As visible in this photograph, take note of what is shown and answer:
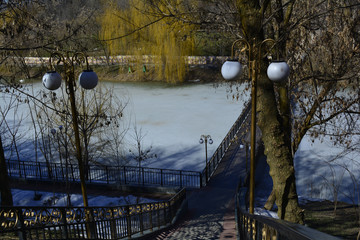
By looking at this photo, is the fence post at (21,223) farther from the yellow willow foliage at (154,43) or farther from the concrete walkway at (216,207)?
the yellow willow foliage at (154,43)

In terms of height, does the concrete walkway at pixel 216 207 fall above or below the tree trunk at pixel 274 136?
below

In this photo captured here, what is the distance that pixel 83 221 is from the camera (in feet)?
20.7

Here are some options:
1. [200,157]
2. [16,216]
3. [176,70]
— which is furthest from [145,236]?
[176,70]

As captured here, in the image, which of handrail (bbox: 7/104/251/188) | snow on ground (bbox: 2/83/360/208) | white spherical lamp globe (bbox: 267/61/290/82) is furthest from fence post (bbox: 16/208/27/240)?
handrail (bbox: 7/104/251/188)

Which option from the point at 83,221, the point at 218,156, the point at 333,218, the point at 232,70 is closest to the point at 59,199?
the point at 83,221

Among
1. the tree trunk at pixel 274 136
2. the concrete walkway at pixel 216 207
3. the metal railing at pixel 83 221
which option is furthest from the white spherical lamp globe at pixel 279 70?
the concrete walkway at pixel 216 207

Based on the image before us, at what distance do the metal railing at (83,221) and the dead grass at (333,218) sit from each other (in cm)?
421

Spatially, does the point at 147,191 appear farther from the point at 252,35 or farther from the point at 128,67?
the point at 128,67

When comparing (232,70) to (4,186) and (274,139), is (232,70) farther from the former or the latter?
(4,186)

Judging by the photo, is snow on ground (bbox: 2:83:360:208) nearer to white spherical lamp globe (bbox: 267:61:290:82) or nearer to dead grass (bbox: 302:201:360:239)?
dead grass (bbox: 302:201:360:239)

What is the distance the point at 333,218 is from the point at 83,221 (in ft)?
28.1

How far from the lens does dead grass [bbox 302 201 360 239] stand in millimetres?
10448

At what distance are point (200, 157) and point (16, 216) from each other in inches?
553

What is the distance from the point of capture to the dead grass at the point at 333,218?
10448mm
